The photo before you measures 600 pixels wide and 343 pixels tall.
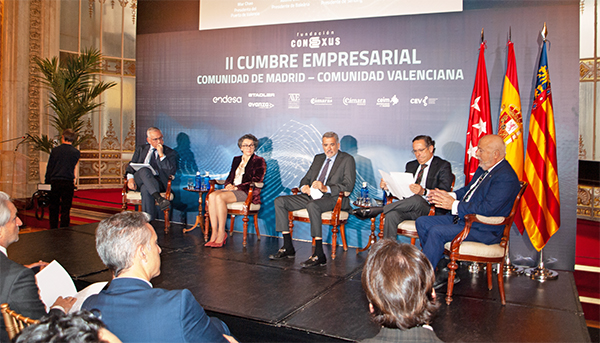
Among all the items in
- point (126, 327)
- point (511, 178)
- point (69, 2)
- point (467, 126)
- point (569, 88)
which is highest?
point (69, 2)

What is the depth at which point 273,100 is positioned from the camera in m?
5.87

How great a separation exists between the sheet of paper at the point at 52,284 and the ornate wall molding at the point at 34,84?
7388mm

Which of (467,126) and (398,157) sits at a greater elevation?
(467,126)

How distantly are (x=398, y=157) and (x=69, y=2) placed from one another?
28.2 ft

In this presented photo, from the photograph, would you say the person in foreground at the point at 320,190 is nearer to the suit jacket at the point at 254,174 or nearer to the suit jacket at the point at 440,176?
the suit jacket at the point at 254,174

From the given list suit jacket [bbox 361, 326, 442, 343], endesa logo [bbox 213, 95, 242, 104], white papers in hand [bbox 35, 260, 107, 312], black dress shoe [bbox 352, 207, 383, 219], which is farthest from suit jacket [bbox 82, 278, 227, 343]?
endesa logo [bbox 213, 95, 242, 104]

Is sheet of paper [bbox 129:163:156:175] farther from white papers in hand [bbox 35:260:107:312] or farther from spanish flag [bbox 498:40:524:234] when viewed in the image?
spanish flag [bbox 498:40:524:234]

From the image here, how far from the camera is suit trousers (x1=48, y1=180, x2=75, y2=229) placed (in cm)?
593

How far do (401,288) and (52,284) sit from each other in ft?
6.15

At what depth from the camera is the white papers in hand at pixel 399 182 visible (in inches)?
171

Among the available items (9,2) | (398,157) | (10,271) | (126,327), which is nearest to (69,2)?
(9,2)

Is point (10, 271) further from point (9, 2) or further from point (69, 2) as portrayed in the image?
point (69, 2)

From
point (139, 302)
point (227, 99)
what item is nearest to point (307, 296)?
point (139, 302)

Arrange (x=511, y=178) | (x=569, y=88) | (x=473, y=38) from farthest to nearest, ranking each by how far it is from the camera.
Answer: (x=473, y=38) → (x=569, y=88) → (x=511, y=178)
